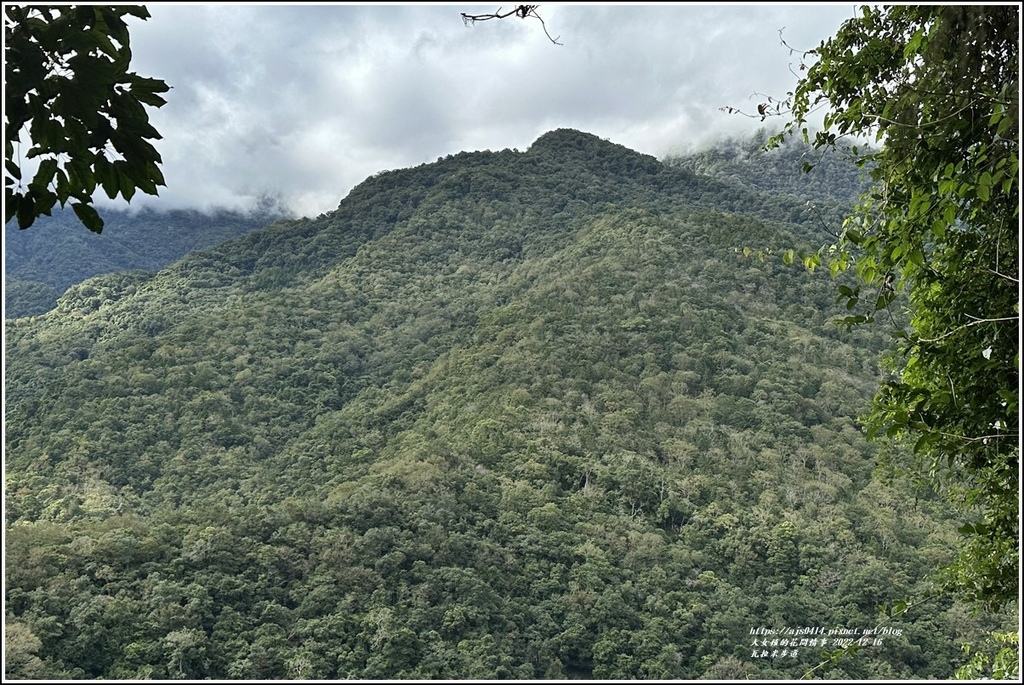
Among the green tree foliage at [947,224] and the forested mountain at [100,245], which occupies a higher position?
the forested mountain at [100,245]

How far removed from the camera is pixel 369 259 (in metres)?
51.5

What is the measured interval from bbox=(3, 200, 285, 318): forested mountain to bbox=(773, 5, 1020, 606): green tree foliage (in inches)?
2174

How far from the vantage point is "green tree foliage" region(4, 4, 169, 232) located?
1.43 metres

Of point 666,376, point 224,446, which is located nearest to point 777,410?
point 666,376

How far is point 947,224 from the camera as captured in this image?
2109mm

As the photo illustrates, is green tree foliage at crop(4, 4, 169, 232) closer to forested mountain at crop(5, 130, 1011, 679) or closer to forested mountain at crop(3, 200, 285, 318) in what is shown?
forested mountain at crop(5, 130, 1011, 679)

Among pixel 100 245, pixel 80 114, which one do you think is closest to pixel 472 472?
pixel 80 114

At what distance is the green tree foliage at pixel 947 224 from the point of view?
197 cm

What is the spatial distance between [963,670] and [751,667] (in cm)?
1613

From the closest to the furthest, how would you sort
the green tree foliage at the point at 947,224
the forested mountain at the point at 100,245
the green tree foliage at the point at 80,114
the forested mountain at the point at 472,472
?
the green tree foliage at the point at 80,114 < the green tree foliage at the point at 947,224 < the forested mountain at the point at 472,472 < the forested mountain at the point at 100,245

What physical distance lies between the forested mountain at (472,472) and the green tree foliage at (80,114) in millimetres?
4504

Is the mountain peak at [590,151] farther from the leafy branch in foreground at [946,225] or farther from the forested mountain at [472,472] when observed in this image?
the leafy branch in foreground at [946,225]

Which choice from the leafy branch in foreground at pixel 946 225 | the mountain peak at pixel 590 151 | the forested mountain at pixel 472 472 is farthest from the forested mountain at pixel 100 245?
the leafy branch in foreground at pixel 946 225

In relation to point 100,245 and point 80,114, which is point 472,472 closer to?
point 80,114
